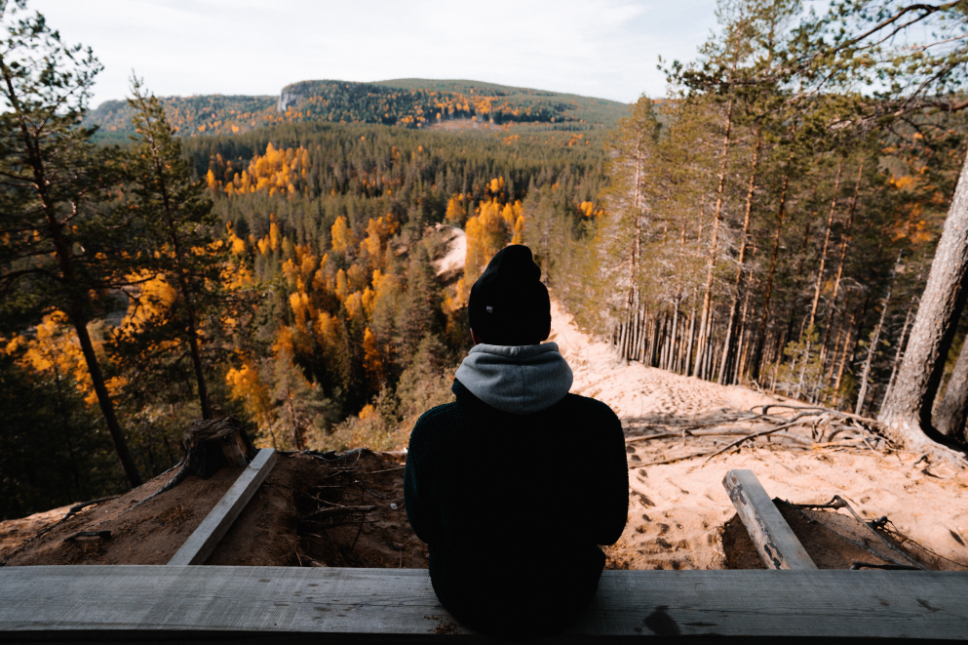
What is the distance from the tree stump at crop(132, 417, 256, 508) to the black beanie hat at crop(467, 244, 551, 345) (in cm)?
390

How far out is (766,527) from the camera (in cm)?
317

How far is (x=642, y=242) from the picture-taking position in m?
19.0

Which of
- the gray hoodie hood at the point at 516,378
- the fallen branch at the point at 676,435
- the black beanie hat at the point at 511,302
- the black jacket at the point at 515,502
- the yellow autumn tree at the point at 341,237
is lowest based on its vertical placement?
the yellow autumn tree at the point at 341,237

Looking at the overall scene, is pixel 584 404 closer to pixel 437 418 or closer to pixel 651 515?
pixel 437 418

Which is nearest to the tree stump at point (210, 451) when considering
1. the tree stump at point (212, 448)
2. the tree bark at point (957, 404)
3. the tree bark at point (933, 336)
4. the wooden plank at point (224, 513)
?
the tree stump at point (212, 448)

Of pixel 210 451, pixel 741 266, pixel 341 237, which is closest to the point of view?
pixel 210 451

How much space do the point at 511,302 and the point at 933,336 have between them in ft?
23.8

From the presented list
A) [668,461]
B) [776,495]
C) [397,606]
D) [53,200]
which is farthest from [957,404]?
[53,200]

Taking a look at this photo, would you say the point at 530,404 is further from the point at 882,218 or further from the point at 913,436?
the point at 882,218

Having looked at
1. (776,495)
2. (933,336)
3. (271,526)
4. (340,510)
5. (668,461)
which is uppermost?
(933,336)

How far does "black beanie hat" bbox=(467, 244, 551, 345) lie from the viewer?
1.42 metres

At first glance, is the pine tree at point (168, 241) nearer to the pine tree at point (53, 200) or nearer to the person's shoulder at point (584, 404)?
the pine tree at point (53, 200)

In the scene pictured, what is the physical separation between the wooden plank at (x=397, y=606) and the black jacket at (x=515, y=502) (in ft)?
0.52

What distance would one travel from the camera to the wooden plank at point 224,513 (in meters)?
3.01
